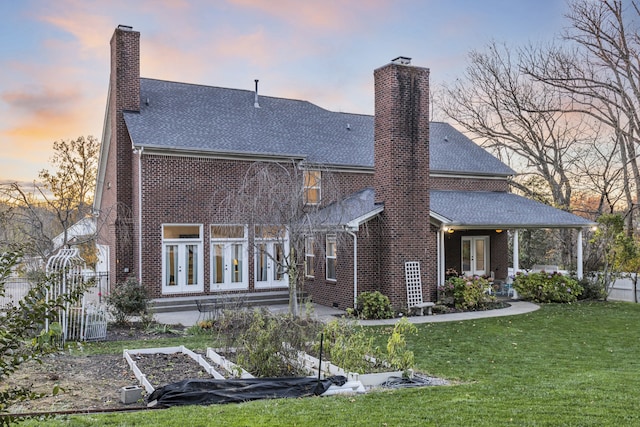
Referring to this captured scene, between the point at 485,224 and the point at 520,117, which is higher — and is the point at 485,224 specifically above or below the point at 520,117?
below

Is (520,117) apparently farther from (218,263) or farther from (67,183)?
(67,183)

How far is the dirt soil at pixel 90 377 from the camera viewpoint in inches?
268

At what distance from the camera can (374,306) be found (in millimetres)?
15070

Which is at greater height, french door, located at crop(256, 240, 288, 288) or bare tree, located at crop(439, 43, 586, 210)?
bare tree, located at crop(439, 43, 586, 210)

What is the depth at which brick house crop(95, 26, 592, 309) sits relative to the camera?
16.0 metres

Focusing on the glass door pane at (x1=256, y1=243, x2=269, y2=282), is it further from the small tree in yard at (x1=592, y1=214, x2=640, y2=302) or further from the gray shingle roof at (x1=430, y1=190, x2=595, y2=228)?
the small tree in yard at (x1=592, y1=214, x2=640, y2=302)

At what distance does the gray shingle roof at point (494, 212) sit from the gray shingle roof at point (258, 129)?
5.21ft

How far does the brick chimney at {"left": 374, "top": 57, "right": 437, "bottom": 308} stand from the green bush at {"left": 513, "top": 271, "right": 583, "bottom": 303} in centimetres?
495

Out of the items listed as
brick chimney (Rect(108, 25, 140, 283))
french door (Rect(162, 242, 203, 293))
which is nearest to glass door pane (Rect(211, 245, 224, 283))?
french door (Rect(162, 242, 203, 293))

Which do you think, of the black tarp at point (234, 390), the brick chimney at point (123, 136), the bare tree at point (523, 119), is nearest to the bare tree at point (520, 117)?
the bare tree at point (523, 119)

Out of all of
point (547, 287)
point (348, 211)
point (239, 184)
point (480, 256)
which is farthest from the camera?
point (480, 256)

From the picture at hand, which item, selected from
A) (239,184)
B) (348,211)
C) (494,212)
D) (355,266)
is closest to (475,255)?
(494,212)

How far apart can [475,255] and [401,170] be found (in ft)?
26.8

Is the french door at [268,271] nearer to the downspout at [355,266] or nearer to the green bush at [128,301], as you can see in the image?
the downspout at [355,266]
